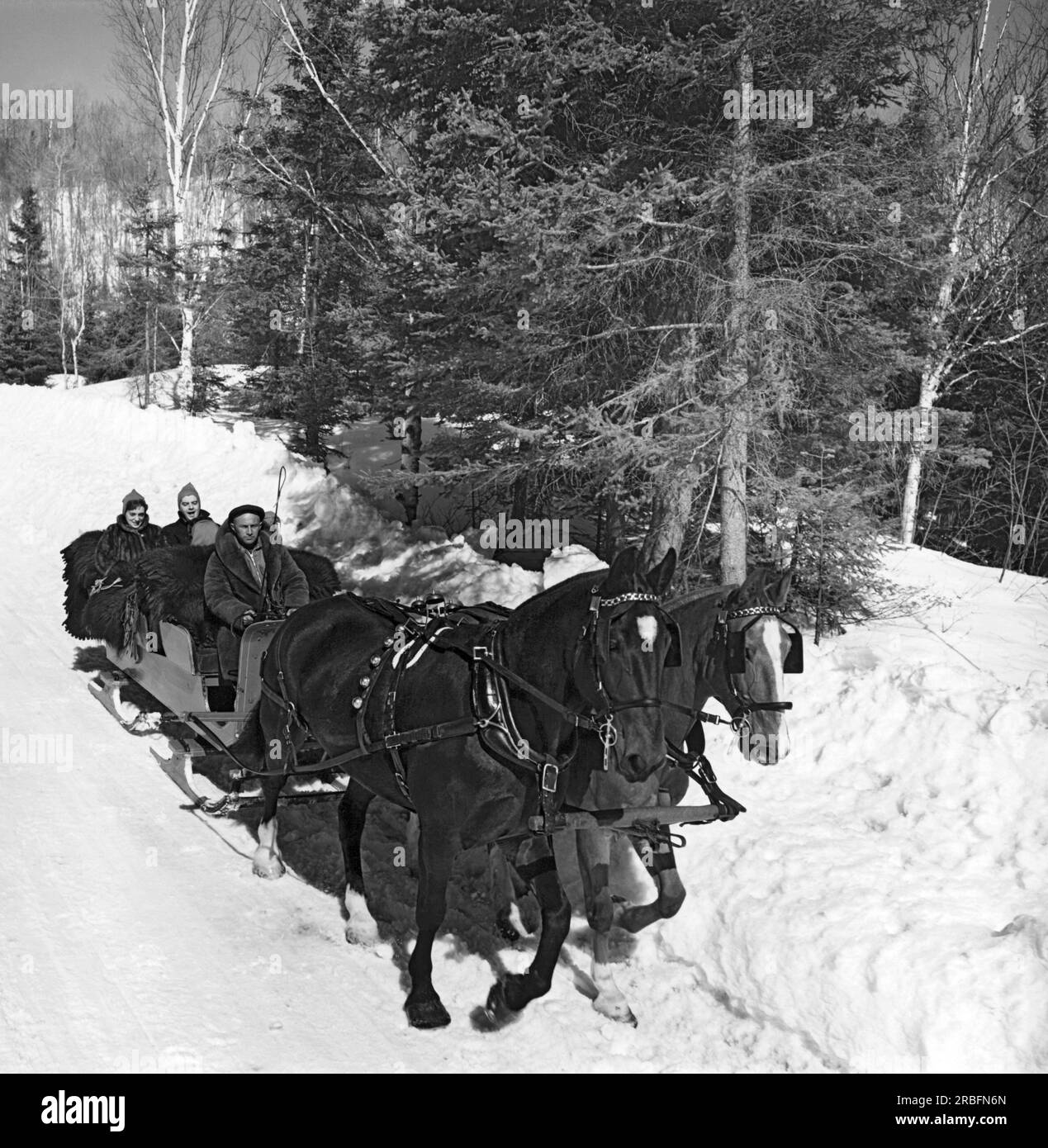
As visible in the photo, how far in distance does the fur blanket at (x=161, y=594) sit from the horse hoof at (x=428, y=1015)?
4.02 metres

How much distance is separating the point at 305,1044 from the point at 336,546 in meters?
11.4

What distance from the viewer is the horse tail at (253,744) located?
6.25 metres

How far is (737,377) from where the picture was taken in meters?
8.78

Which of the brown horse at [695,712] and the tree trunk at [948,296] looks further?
the tree trunk at [948,296]

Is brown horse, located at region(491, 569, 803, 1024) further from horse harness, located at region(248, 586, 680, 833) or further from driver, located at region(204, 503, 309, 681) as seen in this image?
driver, located at region(204, 503, 309, 681)

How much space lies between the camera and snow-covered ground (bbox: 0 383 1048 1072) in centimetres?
412

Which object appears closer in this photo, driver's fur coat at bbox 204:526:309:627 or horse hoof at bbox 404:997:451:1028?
horse hoof at bbox 404:997:451:1028

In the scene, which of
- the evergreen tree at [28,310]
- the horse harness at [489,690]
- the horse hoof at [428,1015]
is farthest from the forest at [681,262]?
the evergreen tree at [28,310]

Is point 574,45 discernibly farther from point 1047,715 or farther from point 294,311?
point 294,311

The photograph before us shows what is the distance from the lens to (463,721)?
4.34m

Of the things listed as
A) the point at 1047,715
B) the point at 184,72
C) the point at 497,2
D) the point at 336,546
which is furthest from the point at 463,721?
the point at 184,72

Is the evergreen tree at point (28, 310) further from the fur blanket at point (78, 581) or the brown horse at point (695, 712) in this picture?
the brown horse at point (695, 712)

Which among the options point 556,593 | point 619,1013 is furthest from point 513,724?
point 619,1013

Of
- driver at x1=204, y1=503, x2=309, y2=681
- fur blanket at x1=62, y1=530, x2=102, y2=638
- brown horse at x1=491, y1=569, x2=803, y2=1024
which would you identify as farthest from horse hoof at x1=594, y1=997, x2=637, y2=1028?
fur blanket at x1=62, y1=530, x2=102, y2=638
